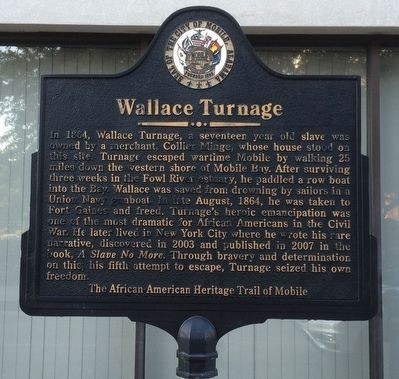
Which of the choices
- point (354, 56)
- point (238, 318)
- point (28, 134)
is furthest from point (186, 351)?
point (354, 56)

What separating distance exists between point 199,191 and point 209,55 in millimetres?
830

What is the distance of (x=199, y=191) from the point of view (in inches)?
132

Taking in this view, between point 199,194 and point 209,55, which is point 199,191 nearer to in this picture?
point 199,194

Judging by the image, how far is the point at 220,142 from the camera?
3402 mm

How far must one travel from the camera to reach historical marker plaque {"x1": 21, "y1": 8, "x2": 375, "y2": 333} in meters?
3.30

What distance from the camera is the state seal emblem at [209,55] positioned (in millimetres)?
3383

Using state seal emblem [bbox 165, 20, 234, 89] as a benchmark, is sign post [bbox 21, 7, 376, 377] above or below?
below

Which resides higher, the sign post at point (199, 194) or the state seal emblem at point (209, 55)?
the state seal emblem at point (209, 55)

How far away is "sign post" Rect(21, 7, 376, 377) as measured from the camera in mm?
3303

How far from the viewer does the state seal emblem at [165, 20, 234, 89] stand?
11.1 feet

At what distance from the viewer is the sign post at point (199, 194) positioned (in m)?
3.30

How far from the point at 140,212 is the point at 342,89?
4.76ft

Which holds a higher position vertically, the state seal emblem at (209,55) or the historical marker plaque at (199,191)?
the state seal emblem at (209,55)

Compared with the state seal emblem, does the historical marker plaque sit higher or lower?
lower
